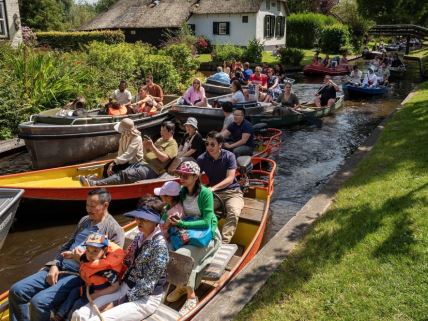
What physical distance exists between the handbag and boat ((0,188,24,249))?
121 inches

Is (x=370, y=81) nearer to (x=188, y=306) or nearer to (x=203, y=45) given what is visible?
(x=203, y=45)

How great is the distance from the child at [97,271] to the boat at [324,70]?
26.9 m

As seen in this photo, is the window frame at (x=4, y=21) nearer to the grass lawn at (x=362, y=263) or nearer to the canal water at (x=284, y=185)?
the canal water at (x=284, y=185)

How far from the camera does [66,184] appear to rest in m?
8.92

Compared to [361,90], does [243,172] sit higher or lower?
lower

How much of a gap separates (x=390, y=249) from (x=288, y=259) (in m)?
1.32

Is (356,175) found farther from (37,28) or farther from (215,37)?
(37,28)

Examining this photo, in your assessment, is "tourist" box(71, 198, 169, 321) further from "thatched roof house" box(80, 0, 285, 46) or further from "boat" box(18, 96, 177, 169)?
"thatched roof house" box(80, 0, 285, 46)

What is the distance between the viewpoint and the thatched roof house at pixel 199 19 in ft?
121

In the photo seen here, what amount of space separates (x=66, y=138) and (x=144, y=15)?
29.8m

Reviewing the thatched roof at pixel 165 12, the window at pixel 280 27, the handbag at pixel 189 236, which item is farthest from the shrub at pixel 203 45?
the handbag at pixel 189 236

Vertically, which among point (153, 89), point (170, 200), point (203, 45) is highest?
point (203, 45)

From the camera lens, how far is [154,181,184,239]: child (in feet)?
16.7

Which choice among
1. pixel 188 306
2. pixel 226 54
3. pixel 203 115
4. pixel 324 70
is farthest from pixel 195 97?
pixel 226 54
